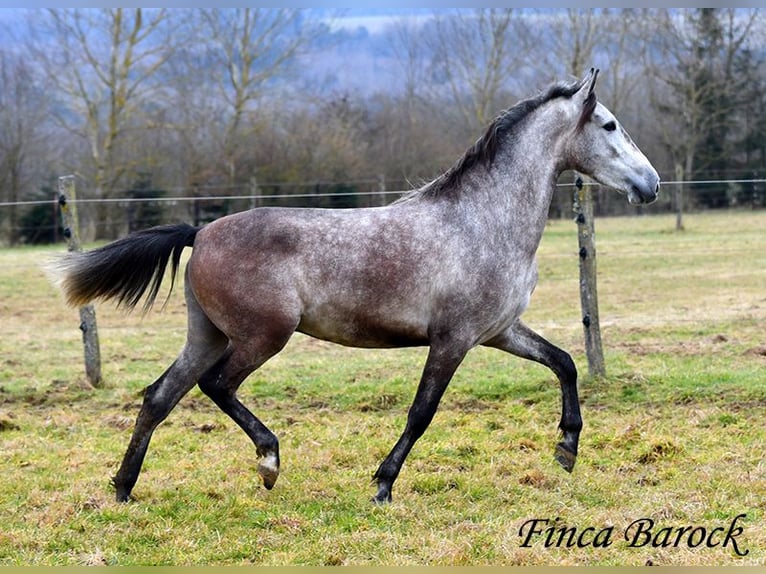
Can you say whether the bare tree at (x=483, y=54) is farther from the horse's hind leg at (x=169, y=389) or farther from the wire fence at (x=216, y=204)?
the horse's hind leg at (x=169, y=389)

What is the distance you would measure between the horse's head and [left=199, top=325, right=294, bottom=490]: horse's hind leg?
190 cm

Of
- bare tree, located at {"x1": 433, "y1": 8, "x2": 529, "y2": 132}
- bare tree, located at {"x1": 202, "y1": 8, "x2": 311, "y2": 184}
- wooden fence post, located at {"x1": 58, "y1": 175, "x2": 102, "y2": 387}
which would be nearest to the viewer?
wooden fence post, located at {"x1": 58, "y1": 175, "x2": 102, "y2": 387}

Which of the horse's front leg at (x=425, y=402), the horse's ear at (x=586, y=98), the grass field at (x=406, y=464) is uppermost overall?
the horse's ear at (x=586, y=98)

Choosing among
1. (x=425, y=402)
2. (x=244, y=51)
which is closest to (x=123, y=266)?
(x=425, y=402)

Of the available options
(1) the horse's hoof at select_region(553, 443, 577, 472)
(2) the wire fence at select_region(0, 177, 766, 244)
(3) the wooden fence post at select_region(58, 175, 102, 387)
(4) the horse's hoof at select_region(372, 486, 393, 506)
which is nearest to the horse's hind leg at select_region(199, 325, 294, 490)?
(4) the horse's hoof at select_region(372, 486, 393, 506)

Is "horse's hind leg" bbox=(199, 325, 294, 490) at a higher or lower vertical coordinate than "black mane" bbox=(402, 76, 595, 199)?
lower

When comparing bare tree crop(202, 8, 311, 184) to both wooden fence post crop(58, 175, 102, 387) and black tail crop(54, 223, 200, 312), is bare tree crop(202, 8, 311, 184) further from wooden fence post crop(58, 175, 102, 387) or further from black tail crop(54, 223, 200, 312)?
black tail crop(54, 223, 200, 312)

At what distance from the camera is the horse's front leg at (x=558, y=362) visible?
5.00m

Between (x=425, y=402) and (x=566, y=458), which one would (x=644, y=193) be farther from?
(x=425, y=402)

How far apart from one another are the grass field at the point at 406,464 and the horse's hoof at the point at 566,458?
58mm

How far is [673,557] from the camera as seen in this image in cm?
353

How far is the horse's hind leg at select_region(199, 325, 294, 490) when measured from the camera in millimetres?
4508

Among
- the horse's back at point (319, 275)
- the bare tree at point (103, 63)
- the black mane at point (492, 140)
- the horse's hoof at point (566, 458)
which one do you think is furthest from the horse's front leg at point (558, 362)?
the bare tree at point (103, 63)

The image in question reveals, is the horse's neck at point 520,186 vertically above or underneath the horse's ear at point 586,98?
underneath
